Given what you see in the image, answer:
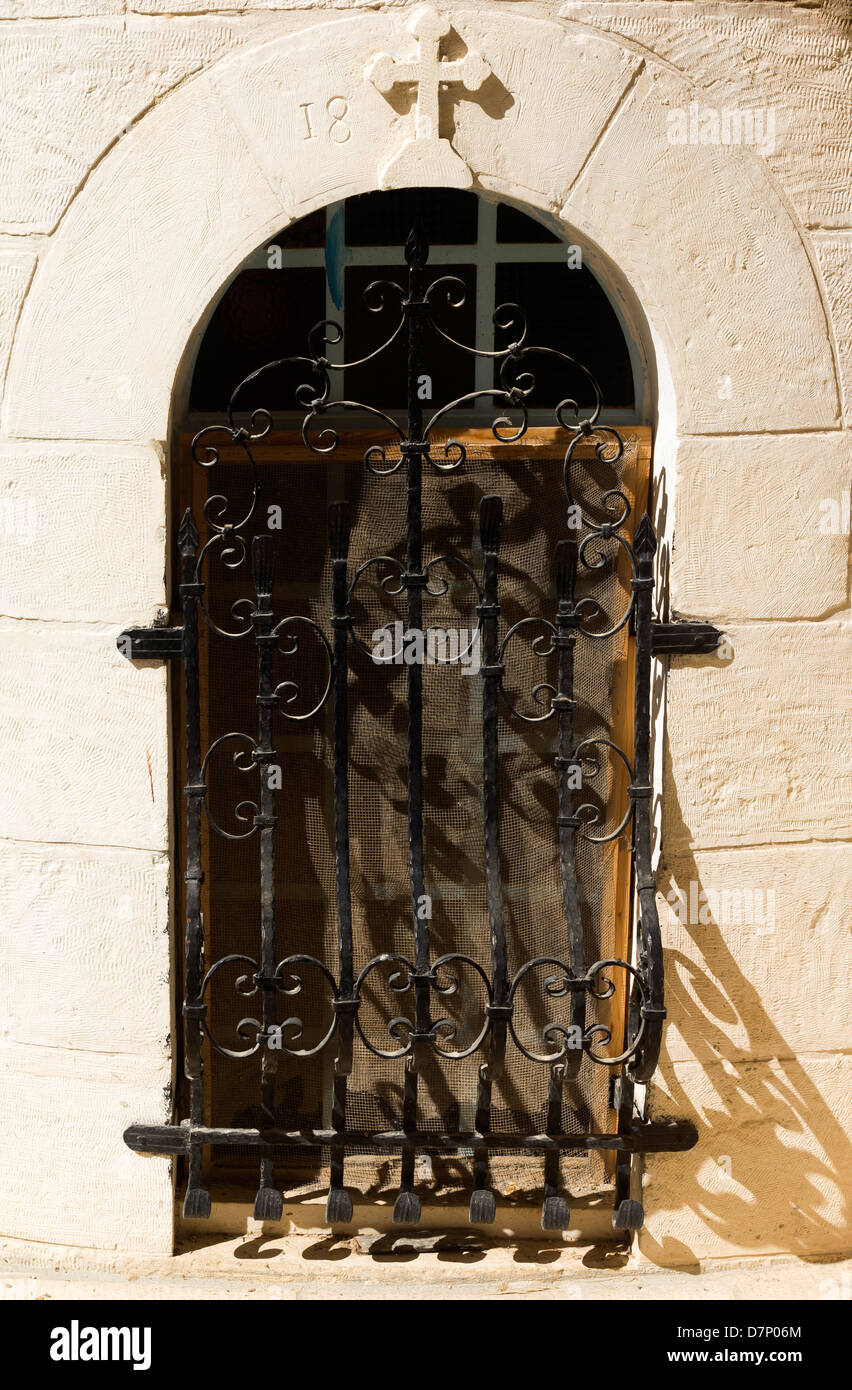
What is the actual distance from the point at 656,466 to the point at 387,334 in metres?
0.78

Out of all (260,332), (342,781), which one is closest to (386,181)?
(260,332)

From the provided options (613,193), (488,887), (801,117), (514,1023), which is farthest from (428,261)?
(514,1023)

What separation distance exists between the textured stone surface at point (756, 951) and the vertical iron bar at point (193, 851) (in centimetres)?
117

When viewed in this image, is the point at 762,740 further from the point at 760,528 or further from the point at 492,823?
the point at 492,823

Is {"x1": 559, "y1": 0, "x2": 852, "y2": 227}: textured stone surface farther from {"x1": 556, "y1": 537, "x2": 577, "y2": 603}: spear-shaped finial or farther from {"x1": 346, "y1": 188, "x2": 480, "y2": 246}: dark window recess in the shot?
{"x1": 556, "y1": 537, "x2": 577, "y2": 603}: spear-shaped finial

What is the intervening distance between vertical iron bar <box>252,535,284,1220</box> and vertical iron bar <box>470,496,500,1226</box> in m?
0.51

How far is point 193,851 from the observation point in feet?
9.47

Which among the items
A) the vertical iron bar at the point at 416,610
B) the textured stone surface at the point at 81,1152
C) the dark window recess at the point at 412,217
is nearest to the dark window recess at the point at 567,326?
the dark window recess at the point at 412,217

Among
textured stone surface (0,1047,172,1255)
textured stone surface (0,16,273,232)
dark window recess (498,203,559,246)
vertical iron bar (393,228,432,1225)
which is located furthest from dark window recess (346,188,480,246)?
textured stone surface (0,1047,172,1255)

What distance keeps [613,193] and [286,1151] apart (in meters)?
2.61

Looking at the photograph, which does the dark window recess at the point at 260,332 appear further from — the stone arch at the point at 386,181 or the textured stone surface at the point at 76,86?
the textured stone surface at the point at 76,86

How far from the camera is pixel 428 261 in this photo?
9.91ft

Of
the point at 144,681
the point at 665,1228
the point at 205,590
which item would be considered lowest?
the point at 665,1228

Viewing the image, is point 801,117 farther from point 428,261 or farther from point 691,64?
point 428,261
